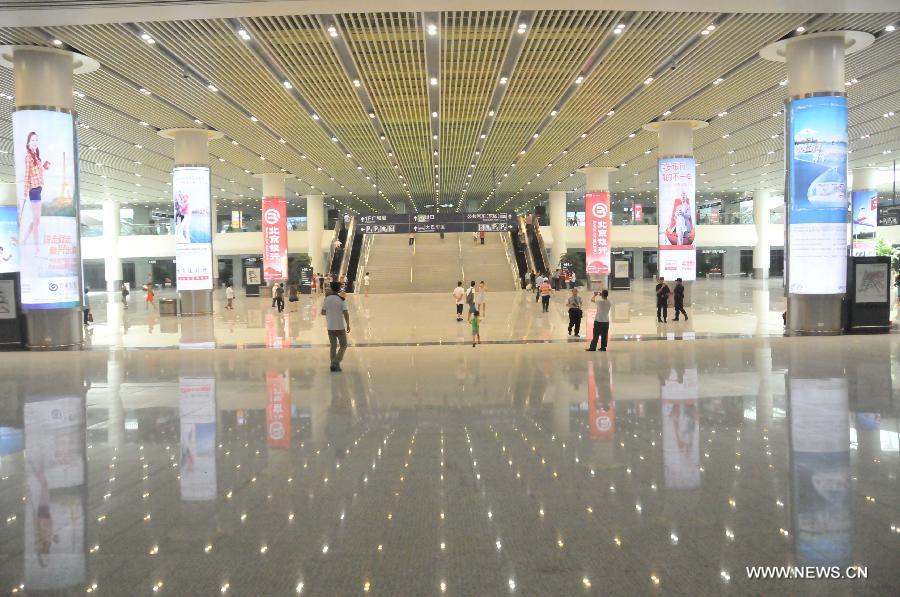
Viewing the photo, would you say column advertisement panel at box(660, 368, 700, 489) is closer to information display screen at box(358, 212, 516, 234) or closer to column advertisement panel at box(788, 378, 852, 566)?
column advertisement panel at box(788, 378, 852, 566)

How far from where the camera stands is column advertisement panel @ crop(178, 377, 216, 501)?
531 cm

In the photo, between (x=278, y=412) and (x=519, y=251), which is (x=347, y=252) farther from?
(x=278, y=412)

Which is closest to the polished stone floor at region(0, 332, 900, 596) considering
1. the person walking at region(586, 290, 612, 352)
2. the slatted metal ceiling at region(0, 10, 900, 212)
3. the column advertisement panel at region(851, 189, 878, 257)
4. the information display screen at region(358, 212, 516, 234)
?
the person walking at region(586, 290, 612, 352)

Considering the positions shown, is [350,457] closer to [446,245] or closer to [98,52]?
[98,52]

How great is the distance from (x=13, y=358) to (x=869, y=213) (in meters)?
41.9

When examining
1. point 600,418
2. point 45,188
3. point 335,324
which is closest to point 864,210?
point 335,324

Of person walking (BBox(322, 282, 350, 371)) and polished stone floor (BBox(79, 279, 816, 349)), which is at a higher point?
person walking (BBox(322, 282, 350, 371))

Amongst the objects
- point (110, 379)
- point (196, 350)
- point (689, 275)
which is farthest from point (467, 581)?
point (689, 275)

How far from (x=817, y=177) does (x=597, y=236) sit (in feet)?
69.0

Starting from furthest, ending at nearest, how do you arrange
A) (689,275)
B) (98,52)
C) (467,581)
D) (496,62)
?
(689,275)
(496,62)
(98,52)
(467,581)

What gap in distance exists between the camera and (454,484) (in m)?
5.27

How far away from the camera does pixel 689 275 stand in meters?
26.0

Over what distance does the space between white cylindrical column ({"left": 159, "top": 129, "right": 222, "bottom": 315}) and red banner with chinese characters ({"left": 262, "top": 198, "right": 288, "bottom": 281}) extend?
10792 millimetres

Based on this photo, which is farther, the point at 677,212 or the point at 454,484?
the point at 677,212
